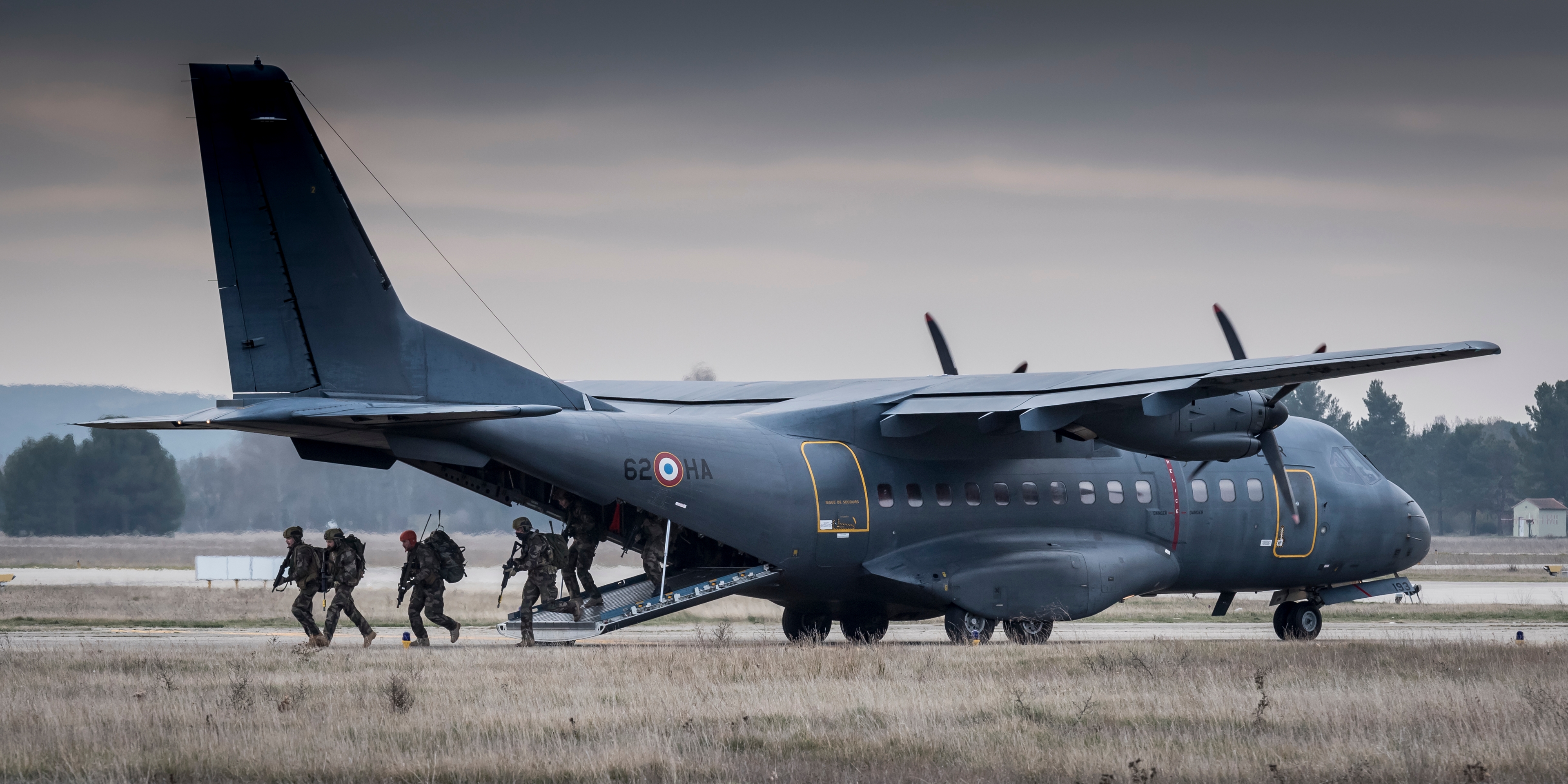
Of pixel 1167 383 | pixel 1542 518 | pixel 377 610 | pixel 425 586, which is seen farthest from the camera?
pixel 1542 518

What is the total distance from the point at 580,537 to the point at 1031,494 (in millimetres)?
6675

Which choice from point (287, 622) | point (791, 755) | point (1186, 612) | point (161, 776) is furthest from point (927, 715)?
point (1186, 612)

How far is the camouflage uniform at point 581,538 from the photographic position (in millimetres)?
21203

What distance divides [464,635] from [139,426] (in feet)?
24.4

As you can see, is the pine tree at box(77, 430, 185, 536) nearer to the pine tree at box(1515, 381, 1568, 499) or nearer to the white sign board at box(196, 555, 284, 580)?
the white sign board at box(196, 555, 284, 580)

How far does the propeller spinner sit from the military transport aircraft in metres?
0.05

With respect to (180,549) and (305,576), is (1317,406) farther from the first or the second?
(305,576)

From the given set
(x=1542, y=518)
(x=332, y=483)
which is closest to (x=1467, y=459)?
(x=1542, y=518)

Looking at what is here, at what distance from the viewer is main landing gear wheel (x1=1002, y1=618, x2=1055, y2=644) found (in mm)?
22375

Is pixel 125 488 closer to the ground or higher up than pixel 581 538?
higher up

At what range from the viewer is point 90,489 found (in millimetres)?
93562

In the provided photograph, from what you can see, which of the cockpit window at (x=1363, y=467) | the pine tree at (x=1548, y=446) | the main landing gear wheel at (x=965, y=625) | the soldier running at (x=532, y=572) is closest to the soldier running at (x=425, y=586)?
the soldier running at (x=532, y=572)

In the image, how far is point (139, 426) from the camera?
60.2 ft

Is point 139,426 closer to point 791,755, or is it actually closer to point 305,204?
point 305,204
